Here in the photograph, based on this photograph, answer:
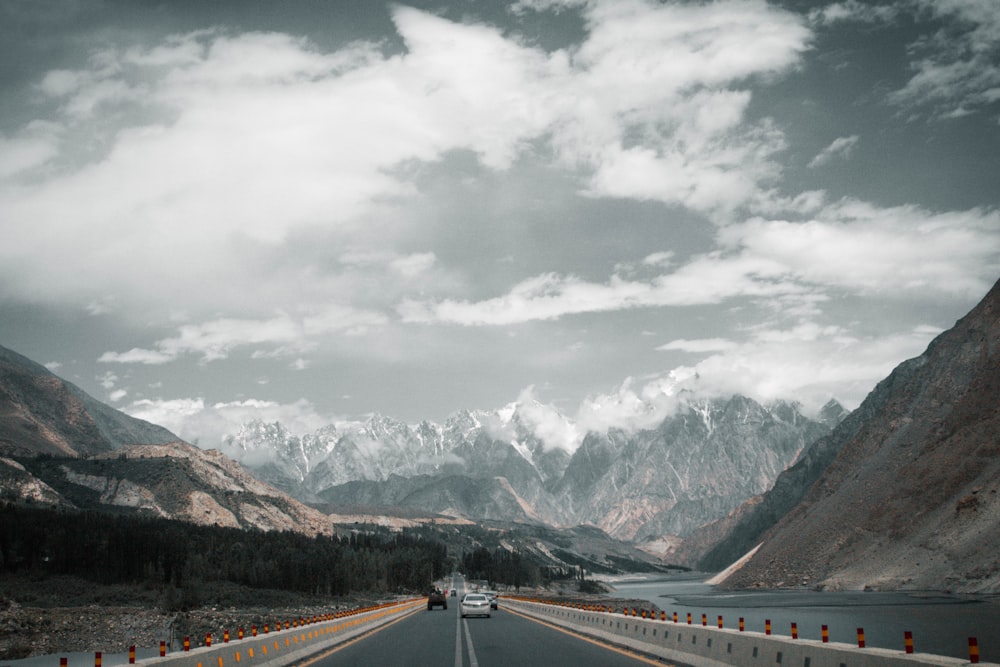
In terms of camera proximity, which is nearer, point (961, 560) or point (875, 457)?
point (961, 560)

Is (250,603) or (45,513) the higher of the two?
(45,513)

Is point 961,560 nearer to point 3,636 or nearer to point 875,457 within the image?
point 875,457

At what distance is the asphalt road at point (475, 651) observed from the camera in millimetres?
26484

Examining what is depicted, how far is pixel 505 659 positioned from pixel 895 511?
13202 cm

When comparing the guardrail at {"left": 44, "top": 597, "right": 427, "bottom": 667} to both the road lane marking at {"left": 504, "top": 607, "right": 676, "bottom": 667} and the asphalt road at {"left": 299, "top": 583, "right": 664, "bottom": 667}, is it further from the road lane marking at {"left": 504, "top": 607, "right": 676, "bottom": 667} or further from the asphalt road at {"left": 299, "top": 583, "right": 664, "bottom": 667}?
the road lane marking at {"left": 504, "top": 607, "right": 676, "bottom": 667}

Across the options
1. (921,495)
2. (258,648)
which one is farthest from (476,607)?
(921,495)

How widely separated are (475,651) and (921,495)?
126309mm

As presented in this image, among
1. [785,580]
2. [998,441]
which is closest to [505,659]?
[998,441]

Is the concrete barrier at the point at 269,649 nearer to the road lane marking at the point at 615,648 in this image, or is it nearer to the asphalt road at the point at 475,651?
the asphalt road at the point at 475,651

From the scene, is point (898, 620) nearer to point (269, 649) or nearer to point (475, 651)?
point (475, 651)

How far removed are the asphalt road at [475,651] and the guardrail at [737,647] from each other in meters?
1.10

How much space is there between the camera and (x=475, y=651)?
101 feet

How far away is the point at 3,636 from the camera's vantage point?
275ft

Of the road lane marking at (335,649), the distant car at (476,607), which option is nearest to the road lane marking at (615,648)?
the road lane marking at (335,649)
